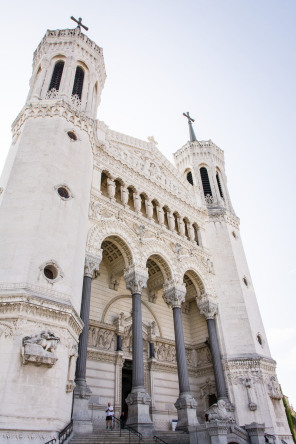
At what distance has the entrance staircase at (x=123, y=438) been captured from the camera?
33.9 feet

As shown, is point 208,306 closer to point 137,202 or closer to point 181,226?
point 181,226

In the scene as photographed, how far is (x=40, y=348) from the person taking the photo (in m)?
10.2

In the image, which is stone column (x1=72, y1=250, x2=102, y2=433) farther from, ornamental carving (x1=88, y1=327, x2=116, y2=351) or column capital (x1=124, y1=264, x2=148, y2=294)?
ornamental carving (x1=88, y1=327, x2=116, y2=351)

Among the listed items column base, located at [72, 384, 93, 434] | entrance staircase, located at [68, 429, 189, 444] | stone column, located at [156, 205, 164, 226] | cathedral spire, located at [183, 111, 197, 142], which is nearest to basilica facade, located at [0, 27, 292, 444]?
column base, located at [72, 384, 93, 434]

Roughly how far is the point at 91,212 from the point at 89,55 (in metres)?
11.3

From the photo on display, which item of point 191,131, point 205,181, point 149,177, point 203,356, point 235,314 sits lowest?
point 203,356

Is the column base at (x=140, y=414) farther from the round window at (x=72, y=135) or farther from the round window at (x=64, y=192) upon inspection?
the round window at (x=72, y=135)

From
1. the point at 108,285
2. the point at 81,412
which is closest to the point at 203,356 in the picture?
the point at 108,285

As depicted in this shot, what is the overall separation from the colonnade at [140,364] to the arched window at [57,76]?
1061 cm

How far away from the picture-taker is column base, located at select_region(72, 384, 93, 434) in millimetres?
11021

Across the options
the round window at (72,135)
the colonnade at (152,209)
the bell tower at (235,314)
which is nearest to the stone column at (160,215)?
the colonnade at (152,209)

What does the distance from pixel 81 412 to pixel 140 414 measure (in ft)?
8.70

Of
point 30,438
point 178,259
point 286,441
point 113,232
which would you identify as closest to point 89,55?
point 113,232

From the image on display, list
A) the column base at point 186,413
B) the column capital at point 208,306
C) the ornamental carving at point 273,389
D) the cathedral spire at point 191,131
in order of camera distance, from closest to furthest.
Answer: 1. the column base at point 186,413
2. the ornamental carving at point 273,389
3. the column capital at point 208,306
4. the cathedral spire at point 191,131
